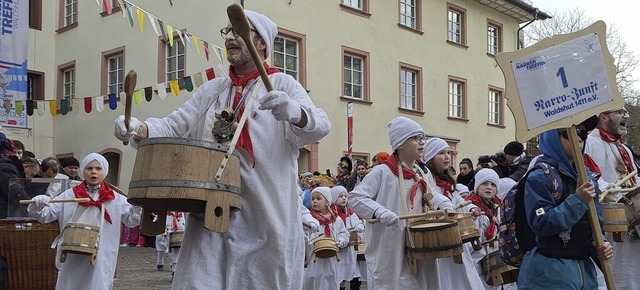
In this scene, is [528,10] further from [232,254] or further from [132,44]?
[232,254]

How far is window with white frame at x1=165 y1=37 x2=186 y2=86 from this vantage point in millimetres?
20953

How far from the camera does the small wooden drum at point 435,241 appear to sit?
20.5 ft

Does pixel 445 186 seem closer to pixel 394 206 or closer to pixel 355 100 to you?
pixel 394 206

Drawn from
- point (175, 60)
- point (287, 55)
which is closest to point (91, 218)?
point (287, 55)

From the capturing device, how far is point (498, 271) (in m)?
7.42

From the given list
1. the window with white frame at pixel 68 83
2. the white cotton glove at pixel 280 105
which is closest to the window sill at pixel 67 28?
the window with white frame at pixel 68 83

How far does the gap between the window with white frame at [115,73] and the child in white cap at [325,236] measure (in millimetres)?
13942

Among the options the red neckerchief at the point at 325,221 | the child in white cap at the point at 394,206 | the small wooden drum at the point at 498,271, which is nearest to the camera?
the child in white cap at the point at 394,206

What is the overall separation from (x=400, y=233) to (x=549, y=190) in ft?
7.36

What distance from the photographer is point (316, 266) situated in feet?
34.0

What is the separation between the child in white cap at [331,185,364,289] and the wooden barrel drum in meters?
7.52

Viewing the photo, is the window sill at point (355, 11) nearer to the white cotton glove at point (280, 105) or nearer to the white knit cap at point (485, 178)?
the white knit cap at point (485, 178)

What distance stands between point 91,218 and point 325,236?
Answer: 380cm

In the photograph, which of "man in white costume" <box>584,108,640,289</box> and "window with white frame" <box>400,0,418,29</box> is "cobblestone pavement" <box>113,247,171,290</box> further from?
"window with white frame" <box>400,0,418,29</box>
